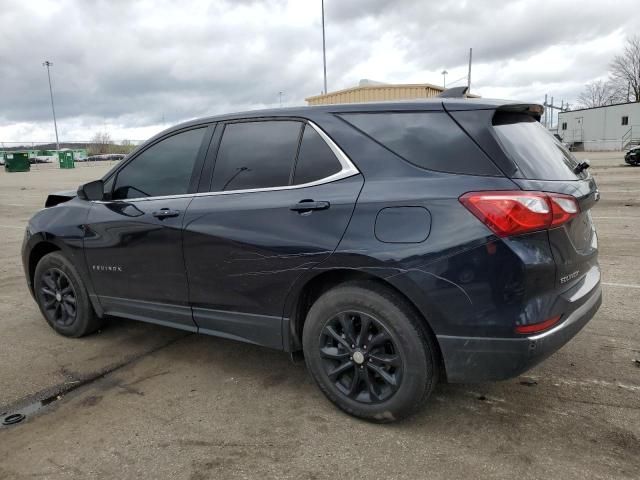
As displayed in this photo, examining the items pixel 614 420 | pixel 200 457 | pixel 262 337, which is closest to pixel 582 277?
pixel 614 420

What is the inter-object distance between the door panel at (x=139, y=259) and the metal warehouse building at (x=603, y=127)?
5208 cm

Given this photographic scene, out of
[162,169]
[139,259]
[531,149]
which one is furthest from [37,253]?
[531,149]

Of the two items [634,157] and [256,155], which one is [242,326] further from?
[634,157]

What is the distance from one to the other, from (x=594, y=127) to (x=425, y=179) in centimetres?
6222

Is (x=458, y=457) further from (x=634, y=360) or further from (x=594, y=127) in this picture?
(x=594, y=127)

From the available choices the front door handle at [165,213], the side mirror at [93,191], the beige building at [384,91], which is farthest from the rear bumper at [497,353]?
the beige building at [384,91]

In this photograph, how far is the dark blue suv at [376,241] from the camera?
2463mm

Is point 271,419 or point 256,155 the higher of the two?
point 256,155

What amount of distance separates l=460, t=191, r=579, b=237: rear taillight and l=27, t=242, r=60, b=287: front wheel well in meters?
3.59

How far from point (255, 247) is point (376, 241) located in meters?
0.79

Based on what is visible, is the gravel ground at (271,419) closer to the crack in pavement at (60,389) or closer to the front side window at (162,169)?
the crack in pavement at (60,389)

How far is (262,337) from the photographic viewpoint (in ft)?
10.5

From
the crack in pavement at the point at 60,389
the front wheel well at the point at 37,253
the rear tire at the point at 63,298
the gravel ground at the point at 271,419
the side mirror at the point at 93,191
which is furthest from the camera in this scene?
the front wheel well at the point at 37,253

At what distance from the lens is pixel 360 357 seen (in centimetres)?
282
